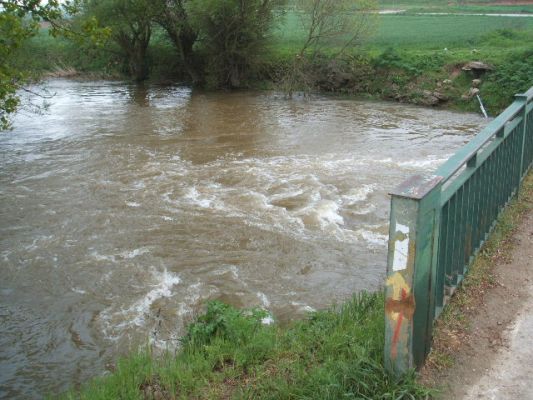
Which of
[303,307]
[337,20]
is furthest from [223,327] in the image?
[337,20]

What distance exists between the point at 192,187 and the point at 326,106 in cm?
1221

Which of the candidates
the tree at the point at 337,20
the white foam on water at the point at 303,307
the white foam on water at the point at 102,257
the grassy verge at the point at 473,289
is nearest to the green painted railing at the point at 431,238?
the grassy verge at the point at 473,289

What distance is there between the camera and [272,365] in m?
4.66

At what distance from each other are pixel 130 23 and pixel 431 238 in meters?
28.4

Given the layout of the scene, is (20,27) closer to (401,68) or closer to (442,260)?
(442,260)

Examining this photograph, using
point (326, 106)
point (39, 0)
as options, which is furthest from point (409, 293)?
point (326, 106)

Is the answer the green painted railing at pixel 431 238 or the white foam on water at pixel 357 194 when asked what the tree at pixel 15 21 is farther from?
the white foam on water at pixel 357 194

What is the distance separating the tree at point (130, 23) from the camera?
28094mm

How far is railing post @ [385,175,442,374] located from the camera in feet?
10.9

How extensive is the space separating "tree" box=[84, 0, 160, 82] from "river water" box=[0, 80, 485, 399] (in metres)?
9.06

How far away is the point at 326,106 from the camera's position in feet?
78.5

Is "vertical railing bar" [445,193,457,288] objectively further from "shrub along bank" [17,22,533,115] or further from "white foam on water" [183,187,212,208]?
"shrub along bank" [17,22,533,115]

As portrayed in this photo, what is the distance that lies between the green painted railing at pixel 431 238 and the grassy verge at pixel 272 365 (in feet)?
0.92

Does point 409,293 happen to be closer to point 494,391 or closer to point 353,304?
point 494,391
